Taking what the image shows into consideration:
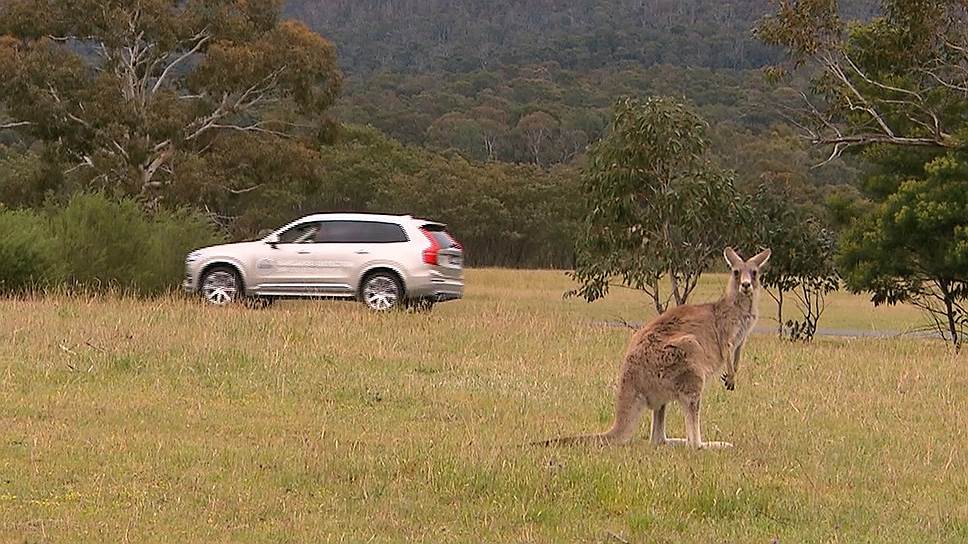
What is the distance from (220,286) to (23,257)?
3.71 metres

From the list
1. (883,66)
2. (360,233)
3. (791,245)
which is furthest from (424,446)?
(883,66)

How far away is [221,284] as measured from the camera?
23188 mm

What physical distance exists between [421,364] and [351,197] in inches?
2081

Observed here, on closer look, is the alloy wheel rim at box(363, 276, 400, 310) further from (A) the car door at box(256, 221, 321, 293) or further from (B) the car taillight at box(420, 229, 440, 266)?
(A) the car door at box(256, 221, 321, 293)

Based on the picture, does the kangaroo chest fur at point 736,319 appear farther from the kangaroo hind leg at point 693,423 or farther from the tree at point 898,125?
the tree at point 898,125

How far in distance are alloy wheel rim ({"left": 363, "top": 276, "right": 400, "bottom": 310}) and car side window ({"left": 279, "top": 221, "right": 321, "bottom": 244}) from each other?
1.43 meters

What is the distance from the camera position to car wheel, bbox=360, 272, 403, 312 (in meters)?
22.5

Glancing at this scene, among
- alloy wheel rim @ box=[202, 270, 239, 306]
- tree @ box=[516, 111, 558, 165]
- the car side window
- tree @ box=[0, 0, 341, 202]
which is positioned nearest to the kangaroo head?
the car side window

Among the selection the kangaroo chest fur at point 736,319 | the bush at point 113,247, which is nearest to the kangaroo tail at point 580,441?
the kangaroo chest fur at point 736,319

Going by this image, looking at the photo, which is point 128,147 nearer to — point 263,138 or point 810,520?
point 263,138

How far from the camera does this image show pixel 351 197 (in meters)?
65.6

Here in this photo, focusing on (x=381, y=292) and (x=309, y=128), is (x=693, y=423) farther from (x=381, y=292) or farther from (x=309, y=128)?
(x=309, y=128)

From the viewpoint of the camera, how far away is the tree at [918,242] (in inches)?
895

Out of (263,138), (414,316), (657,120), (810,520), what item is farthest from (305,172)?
(810,520)
